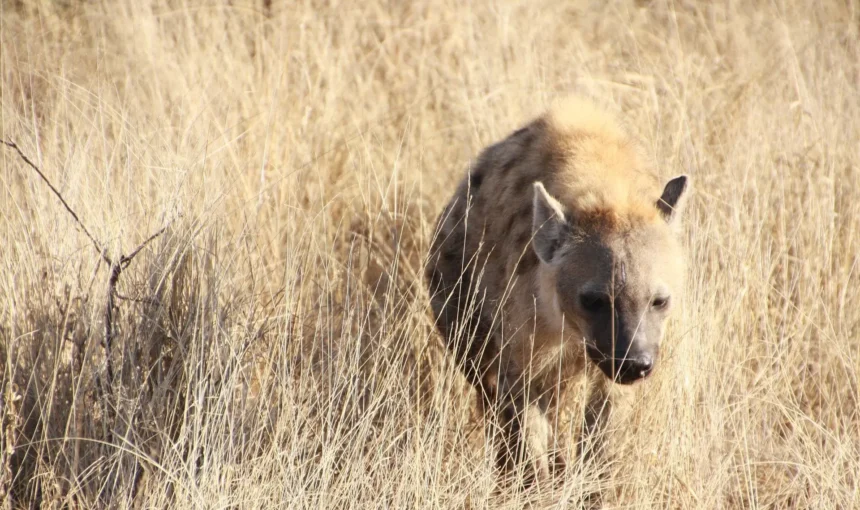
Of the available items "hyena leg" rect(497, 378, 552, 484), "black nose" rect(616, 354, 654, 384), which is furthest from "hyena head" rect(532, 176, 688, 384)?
"hyena leg" rect(497, 378, 552, 484)

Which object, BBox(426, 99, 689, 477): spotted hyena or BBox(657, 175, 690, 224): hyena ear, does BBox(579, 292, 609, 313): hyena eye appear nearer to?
BBox(426, 99, 689, 477): spotted hyena

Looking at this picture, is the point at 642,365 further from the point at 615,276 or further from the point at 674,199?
the point at 674,199

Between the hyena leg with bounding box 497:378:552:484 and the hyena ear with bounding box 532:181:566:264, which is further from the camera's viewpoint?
the hyena leg with bounding box 497:378:552:484

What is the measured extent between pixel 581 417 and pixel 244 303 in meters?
1.44

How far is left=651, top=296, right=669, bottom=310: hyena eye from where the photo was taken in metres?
3.50

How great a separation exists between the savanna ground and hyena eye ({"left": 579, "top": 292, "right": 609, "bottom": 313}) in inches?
24.2

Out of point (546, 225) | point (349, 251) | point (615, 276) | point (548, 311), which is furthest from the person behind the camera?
point (349, 251)

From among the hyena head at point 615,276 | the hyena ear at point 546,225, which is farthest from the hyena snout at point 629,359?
the hyena ear at point 546,225

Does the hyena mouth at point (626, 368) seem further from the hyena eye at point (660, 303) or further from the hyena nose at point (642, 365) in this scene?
the hyena eye at point (660, 303)

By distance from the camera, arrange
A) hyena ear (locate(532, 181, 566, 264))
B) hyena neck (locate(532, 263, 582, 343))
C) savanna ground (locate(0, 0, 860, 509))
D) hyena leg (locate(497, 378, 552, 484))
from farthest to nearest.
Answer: hyena leg (locate(497, 378, 552, 484)) → hyena neck (locate(532, 263, 582, 343)) → hyena ear (locate(532, 181, 566, 264)) → savanna ground (locate(0, 0, 860, 509))

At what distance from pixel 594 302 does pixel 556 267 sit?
9.3 inches

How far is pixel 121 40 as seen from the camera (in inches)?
241

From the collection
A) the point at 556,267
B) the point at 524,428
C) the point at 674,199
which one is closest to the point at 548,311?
the point at 556,267

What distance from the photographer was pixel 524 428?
3832 millimetres
